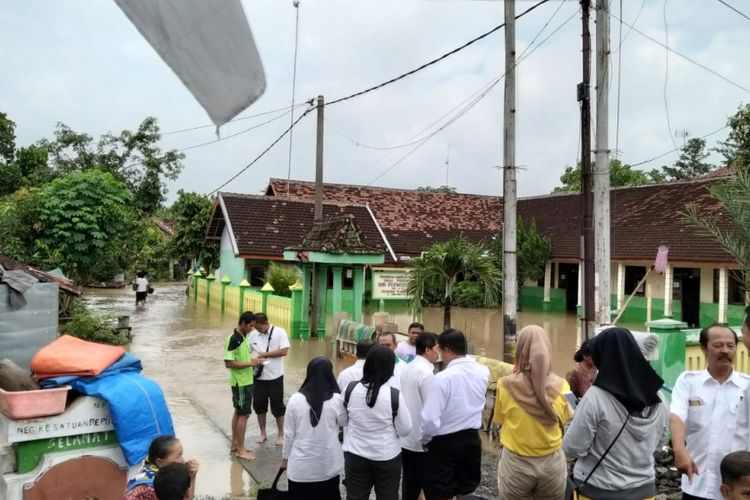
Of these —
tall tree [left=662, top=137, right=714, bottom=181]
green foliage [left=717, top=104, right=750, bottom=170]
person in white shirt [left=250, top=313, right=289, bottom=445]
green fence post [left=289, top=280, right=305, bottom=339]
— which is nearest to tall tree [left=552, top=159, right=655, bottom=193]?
tall tree [left=662, top=137, right=714, bottom=181]

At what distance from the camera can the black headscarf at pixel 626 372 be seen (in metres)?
2.99

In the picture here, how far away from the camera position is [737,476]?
2443mm

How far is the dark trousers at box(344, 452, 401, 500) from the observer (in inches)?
151

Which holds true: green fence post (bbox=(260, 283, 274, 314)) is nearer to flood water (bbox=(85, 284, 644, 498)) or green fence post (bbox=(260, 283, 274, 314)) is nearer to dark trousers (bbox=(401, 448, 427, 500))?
flood water (bbox=(85, 284, 644, 498))

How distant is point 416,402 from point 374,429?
1.73 ft

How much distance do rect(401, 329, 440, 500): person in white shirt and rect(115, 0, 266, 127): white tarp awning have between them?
2.93 meters

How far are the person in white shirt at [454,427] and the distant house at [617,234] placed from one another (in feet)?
35.1

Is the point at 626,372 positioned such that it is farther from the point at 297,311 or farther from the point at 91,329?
the point at 297,311

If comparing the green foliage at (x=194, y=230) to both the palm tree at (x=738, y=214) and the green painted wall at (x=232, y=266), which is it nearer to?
the green painted wall at (x=232, y=266)

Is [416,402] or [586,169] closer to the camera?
[416,402]

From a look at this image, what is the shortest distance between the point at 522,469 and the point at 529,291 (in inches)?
854

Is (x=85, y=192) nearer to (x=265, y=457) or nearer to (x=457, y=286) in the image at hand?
(x=265, y=457)

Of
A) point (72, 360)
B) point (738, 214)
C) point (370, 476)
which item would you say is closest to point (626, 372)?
point (370, 476)

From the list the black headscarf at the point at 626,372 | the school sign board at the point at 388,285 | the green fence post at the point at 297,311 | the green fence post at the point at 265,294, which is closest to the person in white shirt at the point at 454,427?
the black headscarf at the point at 626,372
